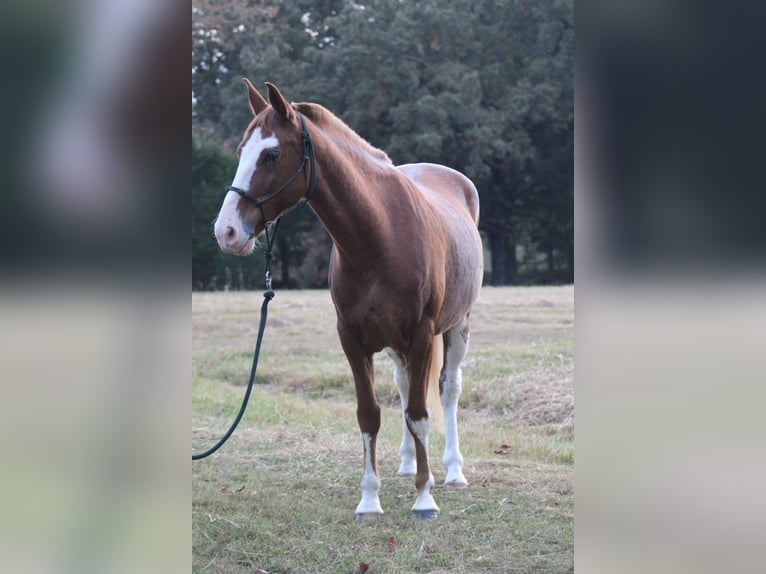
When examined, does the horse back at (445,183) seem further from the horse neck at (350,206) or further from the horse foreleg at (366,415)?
the horse foreleg at (366,415)

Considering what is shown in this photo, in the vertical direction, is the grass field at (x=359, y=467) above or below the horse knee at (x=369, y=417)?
below

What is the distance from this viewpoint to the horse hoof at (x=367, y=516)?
4101mm

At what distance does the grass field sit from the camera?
362cm

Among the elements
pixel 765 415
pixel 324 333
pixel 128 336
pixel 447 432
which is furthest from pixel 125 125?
pixel 324 333

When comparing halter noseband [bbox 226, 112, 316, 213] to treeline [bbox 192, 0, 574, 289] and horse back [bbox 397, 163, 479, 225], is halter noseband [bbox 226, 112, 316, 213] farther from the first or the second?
treeline [bbox 192, 0, 574, 289]

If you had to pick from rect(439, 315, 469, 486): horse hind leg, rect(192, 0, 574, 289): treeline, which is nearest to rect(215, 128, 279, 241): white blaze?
rect(439, 315, 469, 486): horse hind leg

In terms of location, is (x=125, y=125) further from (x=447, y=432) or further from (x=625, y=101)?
(x=447, y=432)

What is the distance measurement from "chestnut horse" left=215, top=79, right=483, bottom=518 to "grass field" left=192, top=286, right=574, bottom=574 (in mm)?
380

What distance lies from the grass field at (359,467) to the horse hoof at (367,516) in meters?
0.06

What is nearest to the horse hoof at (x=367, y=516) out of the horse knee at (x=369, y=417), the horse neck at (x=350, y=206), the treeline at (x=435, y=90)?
the horse knee at (x=369, y=417)

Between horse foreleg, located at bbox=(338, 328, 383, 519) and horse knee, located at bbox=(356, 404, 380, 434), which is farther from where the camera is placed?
horse knee, located at bbox=(356, 404, 380, 434)

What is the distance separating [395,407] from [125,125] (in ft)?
21.0

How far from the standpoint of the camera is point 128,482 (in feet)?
3.59

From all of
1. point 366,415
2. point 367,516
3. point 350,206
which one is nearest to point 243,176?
point 350,206
